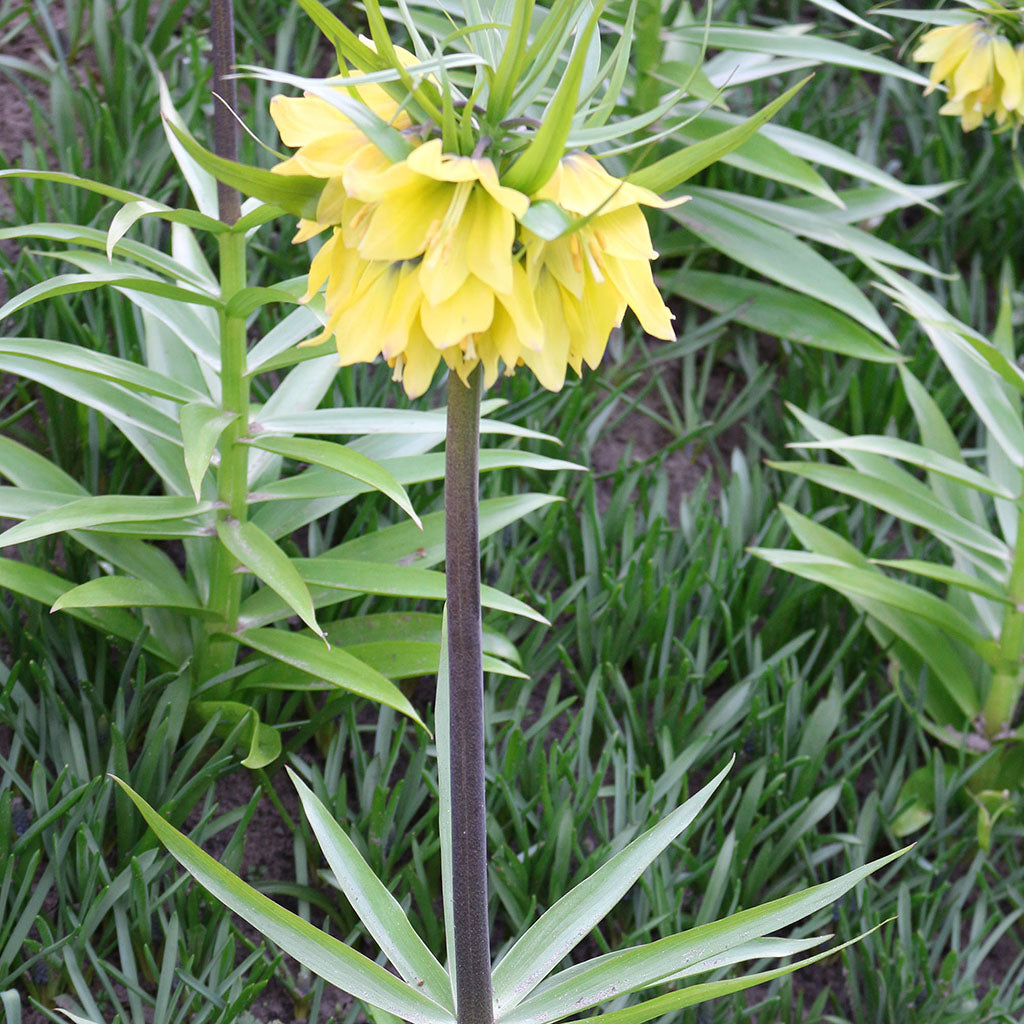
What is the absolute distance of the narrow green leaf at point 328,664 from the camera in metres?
1.17

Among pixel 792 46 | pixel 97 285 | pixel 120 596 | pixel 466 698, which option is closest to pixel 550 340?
pixel 466 698

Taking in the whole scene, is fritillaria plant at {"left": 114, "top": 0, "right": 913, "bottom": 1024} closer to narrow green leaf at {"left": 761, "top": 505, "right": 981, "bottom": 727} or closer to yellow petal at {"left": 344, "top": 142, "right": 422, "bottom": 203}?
yellow petal at {"left": 344, "top": 142, "right": 422, "bottom": 203}

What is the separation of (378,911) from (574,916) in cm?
16

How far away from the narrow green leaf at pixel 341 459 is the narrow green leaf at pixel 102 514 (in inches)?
4.1

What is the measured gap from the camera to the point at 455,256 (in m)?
0.57

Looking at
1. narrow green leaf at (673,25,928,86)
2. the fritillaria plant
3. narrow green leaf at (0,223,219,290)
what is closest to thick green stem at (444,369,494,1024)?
the fritillaria plant

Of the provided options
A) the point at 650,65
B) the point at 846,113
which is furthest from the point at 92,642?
the point at 846,113

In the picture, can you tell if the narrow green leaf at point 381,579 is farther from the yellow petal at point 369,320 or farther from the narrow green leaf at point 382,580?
the yellow petal at point 369,320

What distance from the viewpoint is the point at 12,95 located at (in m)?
1.97

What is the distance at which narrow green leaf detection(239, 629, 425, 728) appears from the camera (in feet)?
3.84

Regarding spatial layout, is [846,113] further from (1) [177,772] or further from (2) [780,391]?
(1) [177,772]

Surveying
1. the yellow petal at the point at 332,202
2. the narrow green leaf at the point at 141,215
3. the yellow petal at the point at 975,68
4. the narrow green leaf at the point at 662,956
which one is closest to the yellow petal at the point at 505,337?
the yellow petal at the point at 332,202

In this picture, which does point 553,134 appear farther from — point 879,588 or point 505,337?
point 879,588

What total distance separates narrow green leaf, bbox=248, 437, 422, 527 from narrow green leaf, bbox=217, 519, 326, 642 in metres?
A: 0.10
